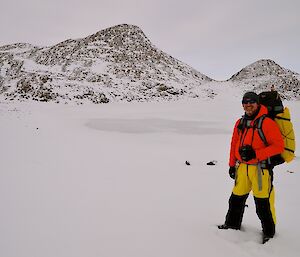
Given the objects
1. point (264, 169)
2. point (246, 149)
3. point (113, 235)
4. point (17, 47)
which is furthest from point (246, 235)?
point (17, 47)

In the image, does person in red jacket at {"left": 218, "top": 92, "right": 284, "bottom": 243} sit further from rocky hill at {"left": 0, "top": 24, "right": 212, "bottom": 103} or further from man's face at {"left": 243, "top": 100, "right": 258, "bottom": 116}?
rocky hill at {"left": 0, "top": 24, "right": 212, "bottom": 103}

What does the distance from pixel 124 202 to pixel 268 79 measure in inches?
2206

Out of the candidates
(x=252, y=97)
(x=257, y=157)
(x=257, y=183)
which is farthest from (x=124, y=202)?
(x=252, y=97)

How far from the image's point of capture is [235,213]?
460cm

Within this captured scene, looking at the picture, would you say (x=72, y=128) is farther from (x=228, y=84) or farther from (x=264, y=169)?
(x=228, y=84)

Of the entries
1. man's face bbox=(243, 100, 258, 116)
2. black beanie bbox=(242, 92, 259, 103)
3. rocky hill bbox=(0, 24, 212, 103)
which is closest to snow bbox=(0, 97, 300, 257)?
man's face bbox=(243, 100, 258, 116)

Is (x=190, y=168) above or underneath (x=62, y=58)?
underneath

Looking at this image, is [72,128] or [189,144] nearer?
[189,144]

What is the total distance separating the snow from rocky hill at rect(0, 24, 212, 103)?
75.0 feet

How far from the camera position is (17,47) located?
68.9 metres

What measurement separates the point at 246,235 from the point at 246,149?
1.53 metres

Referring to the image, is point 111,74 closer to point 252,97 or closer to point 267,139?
point 252,97

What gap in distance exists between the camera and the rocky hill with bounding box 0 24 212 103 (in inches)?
1344

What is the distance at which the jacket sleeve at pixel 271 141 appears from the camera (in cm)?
391
